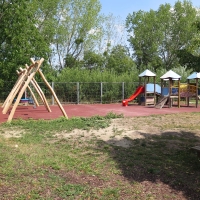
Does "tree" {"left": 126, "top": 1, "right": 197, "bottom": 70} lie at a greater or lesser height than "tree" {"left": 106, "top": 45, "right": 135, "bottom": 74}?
greater

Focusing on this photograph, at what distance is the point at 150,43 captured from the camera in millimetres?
40375

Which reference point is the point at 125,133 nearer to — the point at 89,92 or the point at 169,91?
the point at 169,91

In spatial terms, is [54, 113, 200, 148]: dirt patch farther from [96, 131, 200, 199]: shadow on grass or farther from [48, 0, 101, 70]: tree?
[48, 0, 101, 70]: tree

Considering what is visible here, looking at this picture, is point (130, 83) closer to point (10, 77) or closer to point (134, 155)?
point (10, 77)

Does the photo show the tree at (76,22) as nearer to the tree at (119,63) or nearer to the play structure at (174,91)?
the tree at (119,63)

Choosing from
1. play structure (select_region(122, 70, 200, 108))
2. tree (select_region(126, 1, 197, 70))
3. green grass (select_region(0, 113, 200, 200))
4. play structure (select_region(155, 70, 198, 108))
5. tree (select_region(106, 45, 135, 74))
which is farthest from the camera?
tree (select_region(126, 1, 197, 70))

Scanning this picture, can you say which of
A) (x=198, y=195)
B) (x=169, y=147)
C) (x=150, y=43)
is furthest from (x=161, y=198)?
(x=150, y=43)

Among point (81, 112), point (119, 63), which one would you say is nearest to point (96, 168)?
point (81, 112)

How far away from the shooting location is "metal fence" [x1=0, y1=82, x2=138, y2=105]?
67.7 feet

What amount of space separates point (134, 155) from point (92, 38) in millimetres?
31607

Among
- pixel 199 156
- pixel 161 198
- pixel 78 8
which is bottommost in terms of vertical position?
pixel 161 198

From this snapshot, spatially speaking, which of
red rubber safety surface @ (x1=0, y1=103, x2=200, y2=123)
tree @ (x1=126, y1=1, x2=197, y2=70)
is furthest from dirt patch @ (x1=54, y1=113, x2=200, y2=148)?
tree @ (x1=126, y1=1, x2=197, y2=70)

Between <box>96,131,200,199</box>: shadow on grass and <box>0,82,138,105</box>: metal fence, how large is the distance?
14269mm

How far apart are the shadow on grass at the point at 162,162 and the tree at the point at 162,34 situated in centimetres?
3408
